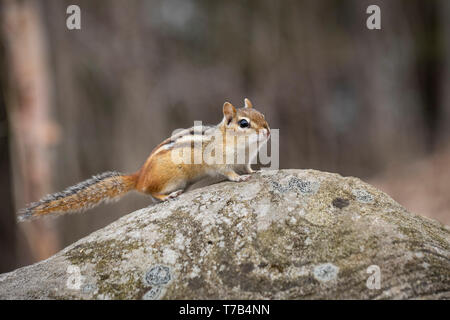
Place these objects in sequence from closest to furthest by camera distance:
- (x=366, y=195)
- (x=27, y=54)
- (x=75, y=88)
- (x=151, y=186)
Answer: (x=366, y=195)
(x=151, y=186)
(x=27, y=54)
(x=75, y=88)

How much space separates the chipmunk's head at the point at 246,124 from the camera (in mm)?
3764

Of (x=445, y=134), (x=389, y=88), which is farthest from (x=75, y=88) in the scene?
(x=445, y=134)

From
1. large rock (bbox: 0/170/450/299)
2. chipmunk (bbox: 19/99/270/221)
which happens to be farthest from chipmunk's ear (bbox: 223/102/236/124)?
large rock (bbox: 0/170/450/299)

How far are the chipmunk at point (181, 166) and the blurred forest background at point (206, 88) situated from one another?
15.1ft

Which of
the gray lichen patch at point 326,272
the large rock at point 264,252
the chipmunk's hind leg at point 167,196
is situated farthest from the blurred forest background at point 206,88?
the gray lichen patch at point 326,272

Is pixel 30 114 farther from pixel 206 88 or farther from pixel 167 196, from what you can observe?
pixel 167 196

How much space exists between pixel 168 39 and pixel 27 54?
2.75 metres

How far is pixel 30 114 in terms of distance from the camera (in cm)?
789

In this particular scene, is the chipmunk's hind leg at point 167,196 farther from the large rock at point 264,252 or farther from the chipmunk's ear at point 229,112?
the chipmunk's ear at point 229,112

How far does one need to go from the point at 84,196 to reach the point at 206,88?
5.93 metres

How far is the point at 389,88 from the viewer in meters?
10.0

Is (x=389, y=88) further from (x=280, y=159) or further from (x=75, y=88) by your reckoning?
(x=75, y=88)

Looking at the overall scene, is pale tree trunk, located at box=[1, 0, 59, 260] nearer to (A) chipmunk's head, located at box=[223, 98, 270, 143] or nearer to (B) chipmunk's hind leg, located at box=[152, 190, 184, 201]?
(B) chipmunk's hind leg, located at box=[152, 190, 184, 201]

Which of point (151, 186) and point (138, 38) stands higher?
point (138, 38)
